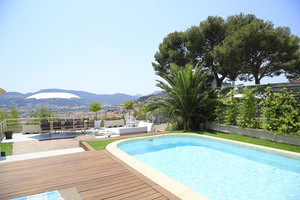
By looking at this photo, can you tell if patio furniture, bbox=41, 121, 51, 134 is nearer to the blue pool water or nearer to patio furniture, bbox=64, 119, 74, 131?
patio furniture, bbox=64, 119, 74, 131

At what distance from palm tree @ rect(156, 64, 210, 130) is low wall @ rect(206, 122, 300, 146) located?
1506mm

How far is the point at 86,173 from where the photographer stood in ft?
12.5

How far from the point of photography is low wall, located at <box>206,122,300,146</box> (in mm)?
6965

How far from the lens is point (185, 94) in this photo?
10.3m

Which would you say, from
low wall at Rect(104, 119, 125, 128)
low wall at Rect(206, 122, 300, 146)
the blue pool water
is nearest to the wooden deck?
the blue pool water

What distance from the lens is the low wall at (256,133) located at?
274 inches

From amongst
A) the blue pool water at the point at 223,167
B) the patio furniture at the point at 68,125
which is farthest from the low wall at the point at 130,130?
the patio furniture at the point at 68,125

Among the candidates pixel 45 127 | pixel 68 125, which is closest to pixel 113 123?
pixel 68 125

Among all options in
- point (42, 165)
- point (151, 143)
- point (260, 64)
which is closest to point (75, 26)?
point (151, 143)

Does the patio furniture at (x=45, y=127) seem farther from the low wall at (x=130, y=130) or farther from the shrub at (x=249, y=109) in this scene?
the shrub at (x=249, y=109)

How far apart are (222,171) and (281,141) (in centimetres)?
366

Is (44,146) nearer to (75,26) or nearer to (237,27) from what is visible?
(75,26)

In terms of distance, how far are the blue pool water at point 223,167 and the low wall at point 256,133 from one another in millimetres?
1423

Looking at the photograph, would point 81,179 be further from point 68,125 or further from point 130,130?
point 68,125
